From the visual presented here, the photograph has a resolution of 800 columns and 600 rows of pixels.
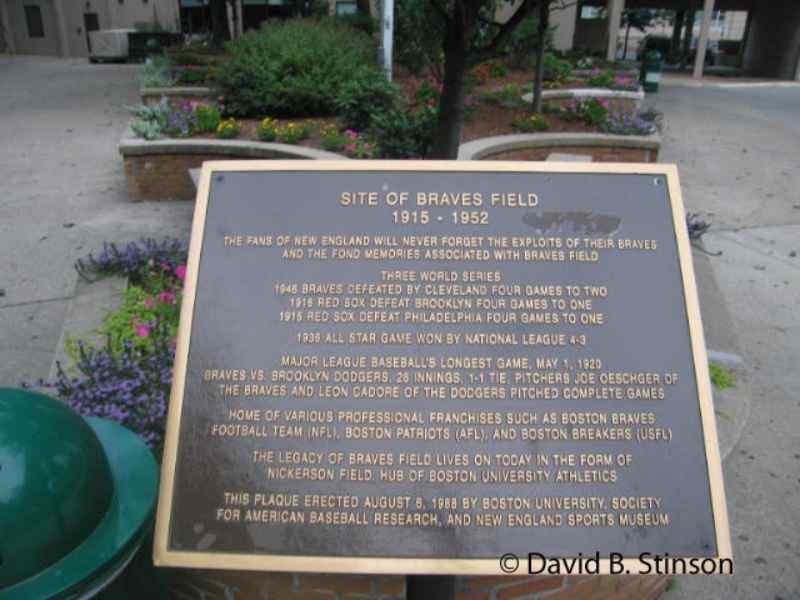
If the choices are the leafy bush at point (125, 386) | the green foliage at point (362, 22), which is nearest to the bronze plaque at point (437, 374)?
the leafy bush at point (125, 386)

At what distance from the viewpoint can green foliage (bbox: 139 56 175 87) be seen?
500 inches

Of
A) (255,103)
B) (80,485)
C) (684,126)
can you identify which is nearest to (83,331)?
(80,485)

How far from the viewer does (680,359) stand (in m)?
2.26

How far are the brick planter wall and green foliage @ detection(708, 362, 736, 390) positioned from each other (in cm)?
194

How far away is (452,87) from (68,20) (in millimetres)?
34808

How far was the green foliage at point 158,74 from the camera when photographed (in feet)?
41.7

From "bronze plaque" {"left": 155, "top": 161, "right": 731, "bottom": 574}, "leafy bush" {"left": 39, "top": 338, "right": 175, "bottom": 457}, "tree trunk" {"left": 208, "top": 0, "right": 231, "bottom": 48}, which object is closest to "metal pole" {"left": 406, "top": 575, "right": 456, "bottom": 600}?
"bronze plaque" {"left": 155, "top": 161, "right": 731, "bottom": 574}

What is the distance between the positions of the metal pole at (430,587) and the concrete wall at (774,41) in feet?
98.5

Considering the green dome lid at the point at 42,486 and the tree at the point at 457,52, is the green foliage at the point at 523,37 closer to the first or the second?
the tree at the point at 457,52

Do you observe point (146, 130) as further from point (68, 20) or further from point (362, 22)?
point (68, 20)

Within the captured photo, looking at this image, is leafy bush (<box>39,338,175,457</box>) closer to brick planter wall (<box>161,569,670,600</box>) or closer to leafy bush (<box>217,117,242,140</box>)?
brick planter wall (<box>161,569,670,600</box>)

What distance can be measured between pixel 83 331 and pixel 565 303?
10.8ft

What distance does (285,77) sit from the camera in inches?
403

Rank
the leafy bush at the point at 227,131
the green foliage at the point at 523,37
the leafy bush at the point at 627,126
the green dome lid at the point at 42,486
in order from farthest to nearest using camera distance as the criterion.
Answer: the green foliage at the point at 523,37, the leafy bush at the point at 627,126, the leafy bush at the point at 227,131, the green dome lid at the point at 42,486
